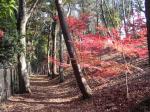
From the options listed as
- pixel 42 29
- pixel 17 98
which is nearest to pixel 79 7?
pixel 42 29

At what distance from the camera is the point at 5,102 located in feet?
56.3

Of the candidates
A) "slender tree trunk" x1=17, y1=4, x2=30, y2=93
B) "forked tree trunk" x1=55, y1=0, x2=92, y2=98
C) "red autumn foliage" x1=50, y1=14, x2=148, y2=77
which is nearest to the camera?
"red autumn foliage" x1=50, y1=14, x2=148, y2=77

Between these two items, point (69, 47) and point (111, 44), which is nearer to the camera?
point (111, 44)

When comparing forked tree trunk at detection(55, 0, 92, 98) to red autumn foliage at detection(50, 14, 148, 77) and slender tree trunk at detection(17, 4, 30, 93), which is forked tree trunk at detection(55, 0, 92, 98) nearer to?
red autumn foliage at detection(50, 14, 148, 77)

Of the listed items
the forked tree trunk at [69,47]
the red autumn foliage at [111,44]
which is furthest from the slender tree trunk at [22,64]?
the forked tree trunk at [69,47]

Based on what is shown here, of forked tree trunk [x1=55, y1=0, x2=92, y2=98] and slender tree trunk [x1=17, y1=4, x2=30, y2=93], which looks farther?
slender tree trunk [x1=17, y1=4, x2=30, y2=93]

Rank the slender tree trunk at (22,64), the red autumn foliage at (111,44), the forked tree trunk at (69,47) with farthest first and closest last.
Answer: the slender tree trunk at (22,64)
the forked tree trunk at (69,47)
the red autumn foliage at (111,44)

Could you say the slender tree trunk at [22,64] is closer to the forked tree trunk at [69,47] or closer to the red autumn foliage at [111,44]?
the red autumn foliage at [111,44]

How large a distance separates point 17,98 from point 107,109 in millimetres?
7402

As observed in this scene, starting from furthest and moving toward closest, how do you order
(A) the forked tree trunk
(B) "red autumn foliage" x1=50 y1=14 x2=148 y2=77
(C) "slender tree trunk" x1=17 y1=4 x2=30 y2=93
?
1. (C) "slender tree trunk" x1=17 y1=4 x2=30 y2=93
2. (A) the forked tree trunk
3. (B) "red autumn foliage" x1=50 y1=14 x2=148 y2=77

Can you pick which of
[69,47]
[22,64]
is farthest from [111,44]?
[22,64]

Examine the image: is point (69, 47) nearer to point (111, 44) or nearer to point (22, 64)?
point (111, 44)

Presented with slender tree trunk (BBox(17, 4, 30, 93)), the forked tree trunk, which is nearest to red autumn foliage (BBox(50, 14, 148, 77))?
the forked tree trunk

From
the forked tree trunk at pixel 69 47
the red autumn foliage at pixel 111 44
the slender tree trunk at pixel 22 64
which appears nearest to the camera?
the red autumn foliage at pixel 111 44
